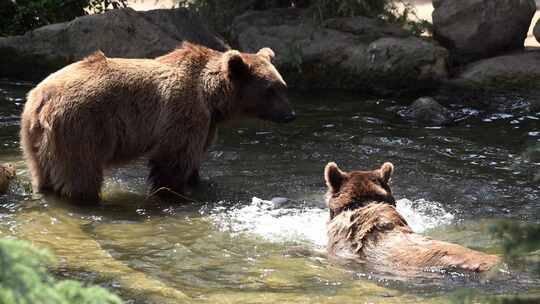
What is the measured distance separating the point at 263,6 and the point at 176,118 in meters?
8.40

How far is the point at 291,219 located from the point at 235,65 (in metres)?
1.88

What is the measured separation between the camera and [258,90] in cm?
974

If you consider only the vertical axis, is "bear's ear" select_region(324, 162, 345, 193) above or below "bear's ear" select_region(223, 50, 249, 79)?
below

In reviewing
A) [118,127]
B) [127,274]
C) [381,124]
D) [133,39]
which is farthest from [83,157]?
[133,39]

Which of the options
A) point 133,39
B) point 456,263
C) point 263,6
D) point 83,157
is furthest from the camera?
point 263,6

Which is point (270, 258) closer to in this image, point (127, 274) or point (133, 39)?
point (127, 274)

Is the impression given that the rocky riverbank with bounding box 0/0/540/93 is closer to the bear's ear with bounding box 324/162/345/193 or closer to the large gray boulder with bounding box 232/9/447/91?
the large gray boulder with bounding box 232/9/447/91

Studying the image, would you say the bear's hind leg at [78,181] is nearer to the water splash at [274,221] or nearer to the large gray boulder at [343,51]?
the water splash at [274,221]

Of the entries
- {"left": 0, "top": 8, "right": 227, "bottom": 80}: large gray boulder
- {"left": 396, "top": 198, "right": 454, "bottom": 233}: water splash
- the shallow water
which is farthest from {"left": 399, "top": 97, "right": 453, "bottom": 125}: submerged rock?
{"left": 396, "top": 198, "right": 454, "bottom": 233}: water splash

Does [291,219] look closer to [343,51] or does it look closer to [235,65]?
[235,65]

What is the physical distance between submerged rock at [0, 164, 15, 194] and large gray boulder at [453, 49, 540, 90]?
7491 millimetres

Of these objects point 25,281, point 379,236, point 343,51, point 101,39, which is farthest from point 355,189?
point 101,39

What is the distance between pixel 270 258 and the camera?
746 cm

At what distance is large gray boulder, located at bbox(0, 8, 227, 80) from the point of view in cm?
1443
